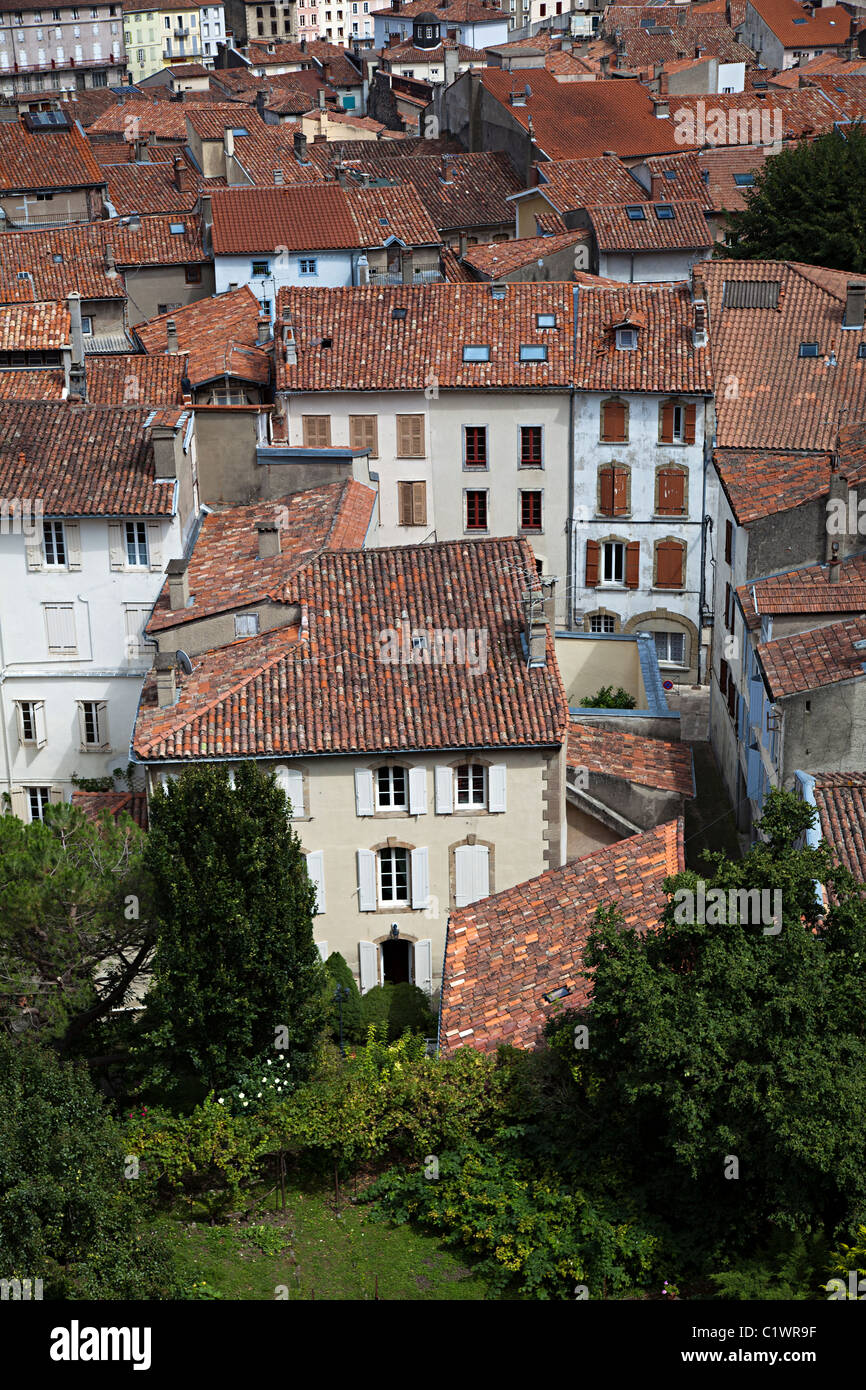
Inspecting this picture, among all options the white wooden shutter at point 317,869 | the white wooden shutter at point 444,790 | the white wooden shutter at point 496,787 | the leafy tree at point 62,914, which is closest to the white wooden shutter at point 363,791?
the white wooden shutter at point 317,869

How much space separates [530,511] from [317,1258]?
36.8 metres

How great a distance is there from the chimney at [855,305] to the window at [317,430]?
18.6 m

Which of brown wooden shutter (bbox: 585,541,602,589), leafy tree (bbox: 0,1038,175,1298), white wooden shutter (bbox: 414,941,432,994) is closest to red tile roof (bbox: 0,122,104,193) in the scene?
brown wooden shutter (bbox: 585,541,602,589)

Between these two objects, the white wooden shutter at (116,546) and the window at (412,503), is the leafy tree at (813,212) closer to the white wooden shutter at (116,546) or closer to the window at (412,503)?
the window at (412,503)

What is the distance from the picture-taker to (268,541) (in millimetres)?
47031

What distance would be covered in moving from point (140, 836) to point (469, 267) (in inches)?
1837

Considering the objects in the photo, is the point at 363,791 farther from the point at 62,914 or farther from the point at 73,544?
the point at 73,544

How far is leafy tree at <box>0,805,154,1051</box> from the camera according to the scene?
109ft

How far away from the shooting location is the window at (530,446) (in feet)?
200

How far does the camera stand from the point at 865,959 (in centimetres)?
2762

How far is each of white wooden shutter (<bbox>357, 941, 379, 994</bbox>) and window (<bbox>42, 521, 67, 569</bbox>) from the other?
1451cm

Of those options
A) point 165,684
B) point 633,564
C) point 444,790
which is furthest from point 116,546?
point 633,564

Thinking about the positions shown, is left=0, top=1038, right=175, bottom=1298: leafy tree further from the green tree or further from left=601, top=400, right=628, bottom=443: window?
left=601, top=400, right=628, bottom=443: window
